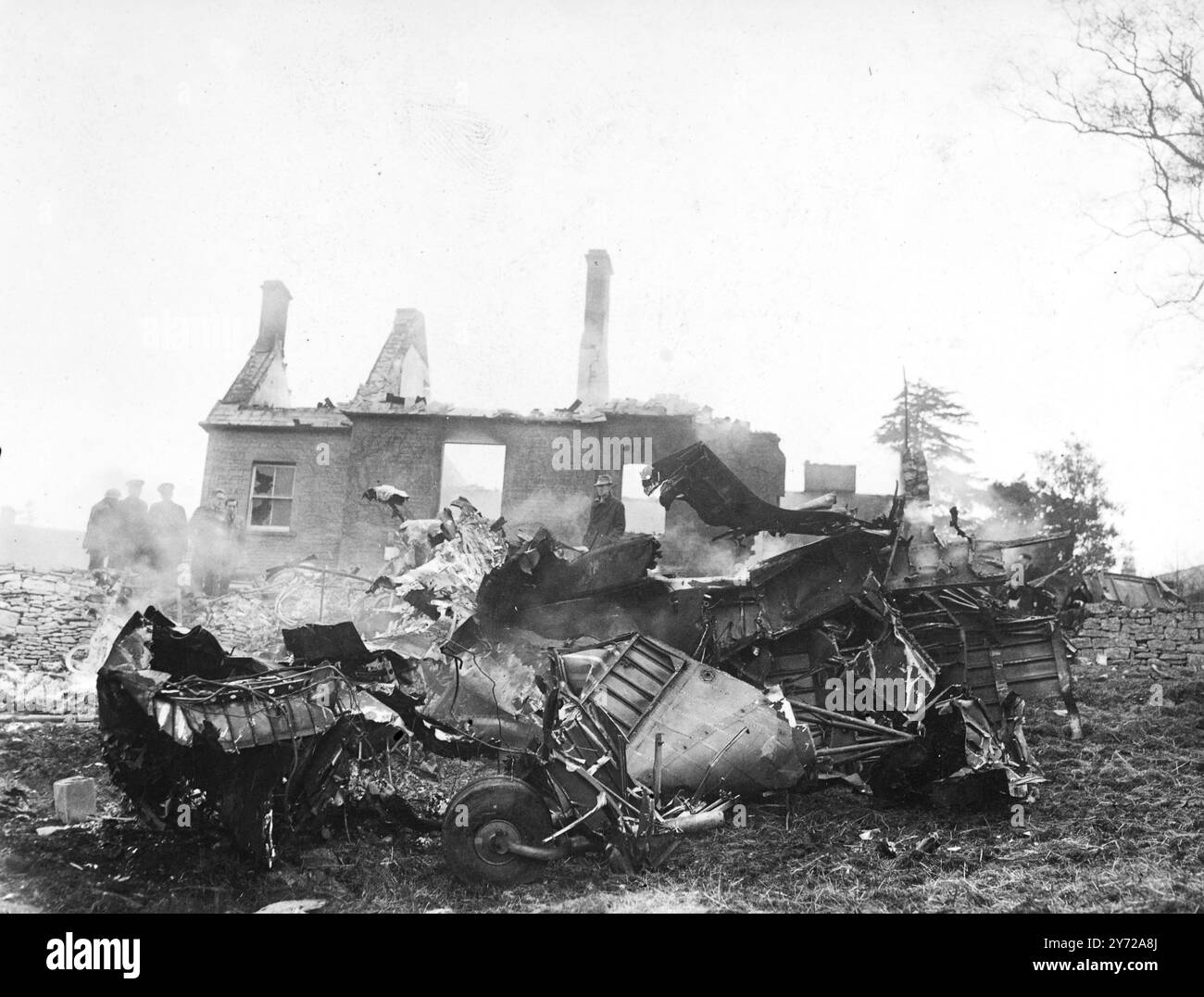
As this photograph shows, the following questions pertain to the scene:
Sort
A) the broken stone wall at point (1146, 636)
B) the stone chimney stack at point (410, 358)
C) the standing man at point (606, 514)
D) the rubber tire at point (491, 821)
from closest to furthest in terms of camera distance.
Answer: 1. the rubber tire at point (491, 821)
2. the standing man at point (606, 514)
3. the broken stone wall at point (1146, 636)
4. the stone chimney stack at point (410, 358)

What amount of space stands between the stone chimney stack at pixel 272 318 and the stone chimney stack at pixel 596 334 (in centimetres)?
836

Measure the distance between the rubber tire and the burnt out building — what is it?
888 centimetres

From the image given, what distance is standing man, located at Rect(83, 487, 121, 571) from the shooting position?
1136 centimetres

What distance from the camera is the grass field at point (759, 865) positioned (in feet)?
15.8

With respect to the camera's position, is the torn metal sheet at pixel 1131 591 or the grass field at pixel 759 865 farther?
the torn metal sheet at pixel 1131 591

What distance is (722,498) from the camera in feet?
25.4

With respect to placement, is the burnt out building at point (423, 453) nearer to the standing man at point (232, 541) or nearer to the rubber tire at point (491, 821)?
the standing man at point (232, 541)

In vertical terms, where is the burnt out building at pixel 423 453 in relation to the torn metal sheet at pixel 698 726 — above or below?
above

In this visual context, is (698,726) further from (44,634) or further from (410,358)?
(410,358)

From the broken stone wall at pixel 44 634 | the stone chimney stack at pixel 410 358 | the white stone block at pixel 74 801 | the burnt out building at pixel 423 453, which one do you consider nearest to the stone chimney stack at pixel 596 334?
the burnt out building at pixel 423 453

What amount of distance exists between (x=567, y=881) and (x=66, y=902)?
3.25 meters

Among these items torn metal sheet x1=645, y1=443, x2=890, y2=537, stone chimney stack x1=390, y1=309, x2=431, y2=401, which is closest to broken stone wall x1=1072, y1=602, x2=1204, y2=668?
torn metal sheet x1=645, y1=443, x2=890, y2=537

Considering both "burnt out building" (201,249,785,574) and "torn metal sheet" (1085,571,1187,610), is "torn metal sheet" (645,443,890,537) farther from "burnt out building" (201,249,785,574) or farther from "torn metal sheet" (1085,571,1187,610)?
"torn metal sheet" (1085,571,1187,610)

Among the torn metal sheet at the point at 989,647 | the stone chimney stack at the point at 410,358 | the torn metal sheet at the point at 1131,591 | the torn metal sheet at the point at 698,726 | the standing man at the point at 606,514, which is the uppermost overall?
the stone chimney stack at the point at 410,358
